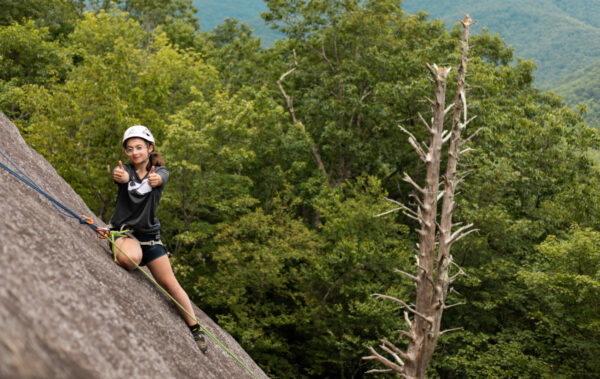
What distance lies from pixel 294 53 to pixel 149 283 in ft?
77.3

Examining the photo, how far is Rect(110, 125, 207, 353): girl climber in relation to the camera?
159 inches

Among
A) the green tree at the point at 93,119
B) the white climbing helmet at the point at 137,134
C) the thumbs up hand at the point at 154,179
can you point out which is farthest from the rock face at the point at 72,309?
the green tree at the point at 93,119

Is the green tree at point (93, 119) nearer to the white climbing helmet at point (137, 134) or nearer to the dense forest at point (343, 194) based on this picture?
the dense forest at point (343, 194)

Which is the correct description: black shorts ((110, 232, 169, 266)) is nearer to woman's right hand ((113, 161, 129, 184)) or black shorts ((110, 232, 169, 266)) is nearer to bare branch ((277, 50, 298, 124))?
woman's right hand ((113, 161, 129, 184))

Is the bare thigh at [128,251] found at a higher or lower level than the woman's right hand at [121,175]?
lower

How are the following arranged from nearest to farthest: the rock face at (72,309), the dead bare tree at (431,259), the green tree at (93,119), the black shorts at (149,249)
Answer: the rock face at (72,309)
the black shorts at (149,249)
the dead bare tree at (431,259)
the green tree at (93,119)

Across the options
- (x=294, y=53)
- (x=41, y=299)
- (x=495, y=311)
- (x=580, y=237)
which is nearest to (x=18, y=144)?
(x=41, y=299)

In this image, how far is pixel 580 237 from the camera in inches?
559

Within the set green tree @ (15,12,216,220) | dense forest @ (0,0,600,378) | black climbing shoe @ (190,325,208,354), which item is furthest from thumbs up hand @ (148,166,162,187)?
green tree @ (15,12,216,220)

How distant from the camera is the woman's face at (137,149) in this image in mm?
4070

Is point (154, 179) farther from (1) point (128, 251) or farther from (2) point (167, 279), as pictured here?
(2) point (167, 279)

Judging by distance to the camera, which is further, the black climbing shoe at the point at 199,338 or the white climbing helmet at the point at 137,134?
the black climbing shoe at the point at 199,338

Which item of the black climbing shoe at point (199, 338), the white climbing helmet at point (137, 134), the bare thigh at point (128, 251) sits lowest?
the black climbing shoe at point (199, 338)

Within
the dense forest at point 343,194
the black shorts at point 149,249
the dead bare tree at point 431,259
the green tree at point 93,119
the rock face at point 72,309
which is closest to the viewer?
the rock face at point 72,309
